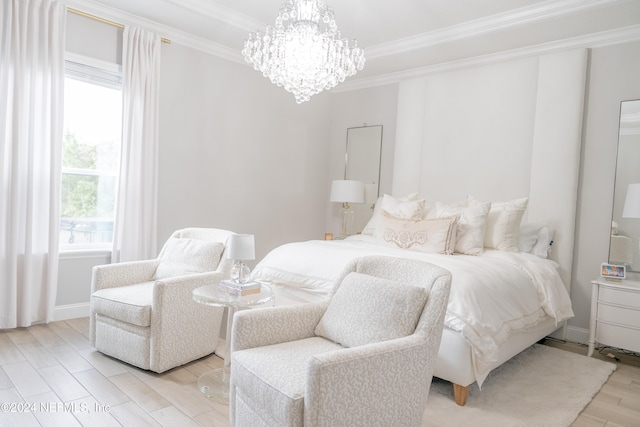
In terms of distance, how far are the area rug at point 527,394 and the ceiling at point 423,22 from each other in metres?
2.74

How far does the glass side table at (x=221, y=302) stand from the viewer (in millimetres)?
2217

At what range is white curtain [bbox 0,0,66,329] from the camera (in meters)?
3.15

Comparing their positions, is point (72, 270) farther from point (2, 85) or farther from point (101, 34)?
point (101, 34)

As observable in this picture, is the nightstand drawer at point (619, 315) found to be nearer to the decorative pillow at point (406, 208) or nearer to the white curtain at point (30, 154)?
the decorative pillow at point (406, 208)

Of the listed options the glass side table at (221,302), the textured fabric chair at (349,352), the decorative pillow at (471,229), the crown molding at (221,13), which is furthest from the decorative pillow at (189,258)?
the crown molding at (221,13)

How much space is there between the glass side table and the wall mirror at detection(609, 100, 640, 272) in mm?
3046

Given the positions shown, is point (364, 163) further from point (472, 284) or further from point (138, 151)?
point (472, 284)

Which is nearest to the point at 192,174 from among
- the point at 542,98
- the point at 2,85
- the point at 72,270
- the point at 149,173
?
the point at 149,173

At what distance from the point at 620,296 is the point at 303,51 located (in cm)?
295

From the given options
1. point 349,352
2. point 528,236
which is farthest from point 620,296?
point 349,352

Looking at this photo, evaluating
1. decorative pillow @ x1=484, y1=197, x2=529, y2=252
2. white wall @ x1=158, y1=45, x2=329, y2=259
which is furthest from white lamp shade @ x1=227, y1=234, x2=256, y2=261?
decorative pillow @ x1=484, y1=197, x2=529, y2=252

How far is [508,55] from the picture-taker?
4.18 meters

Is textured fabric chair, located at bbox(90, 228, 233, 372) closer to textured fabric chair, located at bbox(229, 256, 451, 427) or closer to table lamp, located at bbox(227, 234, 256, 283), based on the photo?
table lamp, located at bbox(227, 234, 256, 283)

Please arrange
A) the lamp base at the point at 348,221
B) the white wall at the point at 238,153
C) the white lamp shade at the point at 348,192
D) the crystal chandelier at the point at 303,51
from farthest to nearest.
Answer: the lamp base at the point at 348,221 < the white lamp shade at the point at 348,192 < the white wall at the point at 238,153 < the crystal chandelier at the point at 303,51
